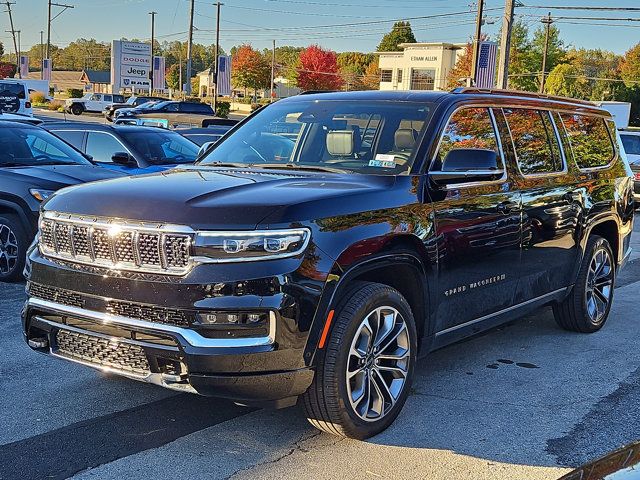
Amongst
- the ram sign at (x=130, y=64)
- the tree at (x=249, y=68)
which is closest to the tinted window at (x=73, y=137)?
the ram sign at (x=130, y=64)

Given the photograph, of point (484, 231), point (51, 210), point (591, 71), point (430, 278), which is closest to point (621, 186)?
point (484, 231)

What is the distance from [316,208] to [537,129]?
8.93 feet

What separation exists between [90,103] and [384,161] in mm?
57357

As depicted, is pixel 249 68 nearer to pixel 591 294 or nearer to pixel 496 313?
pixel 591 294

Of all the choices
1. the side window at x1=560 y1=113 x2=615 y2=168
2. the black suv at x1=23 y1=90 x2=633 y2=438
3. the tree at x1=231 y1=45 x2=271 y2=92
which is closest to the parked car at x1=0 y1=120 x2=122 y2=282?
the black suv at x1=23 y1=90 x2=633 y2=438

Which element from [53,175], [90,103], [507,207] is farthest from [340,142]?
[90,103]

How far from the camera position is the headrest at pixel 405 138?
4680 mm

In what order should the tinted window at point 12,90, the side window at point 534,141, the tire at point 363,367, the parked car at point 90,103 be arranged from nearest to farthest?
the tire at point 363,367, the side window at point 534,141, the tinted window at point 12,90, the parked car at point 90,103

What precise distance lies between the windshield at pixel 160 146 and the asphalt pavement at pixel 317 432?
17.5 ft

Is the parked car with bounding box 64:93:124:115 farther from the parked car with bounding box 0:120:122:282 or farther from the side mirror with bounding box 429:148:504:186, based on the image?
the side mirror with bounding box 429:148:504:186

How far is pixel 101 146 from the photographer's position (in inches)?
429

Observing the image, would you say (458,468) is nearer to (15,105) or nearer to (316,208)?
(316,208)

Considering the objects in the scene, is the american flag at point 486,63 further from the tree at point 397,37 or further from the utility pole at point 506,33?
the tree at point 397,37

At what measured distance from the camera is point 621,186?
271 inches
